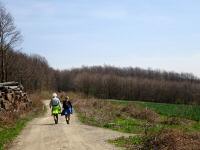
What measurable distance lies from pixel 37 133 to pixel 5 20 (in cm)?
3087

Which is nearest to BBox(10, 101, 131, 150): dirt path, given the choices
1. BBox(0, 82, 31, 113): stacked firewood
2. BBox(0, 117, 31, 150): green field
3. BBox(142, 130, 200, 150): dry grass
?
BBox(0, 117, 31, 150): green field

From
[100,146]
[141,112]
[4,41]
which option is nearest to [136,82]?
[4,41]

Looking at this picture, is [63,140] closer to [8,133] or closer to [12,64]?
[8,133]

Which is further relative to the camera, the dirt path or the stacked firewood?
the stacked firewood

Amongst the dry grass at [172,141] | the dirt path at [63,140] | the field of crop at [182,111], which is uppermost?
the dry grass at [172,141]

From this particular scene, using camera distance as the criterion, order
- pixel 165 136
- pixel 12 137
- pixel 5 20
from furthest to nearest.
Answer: pixel 5 20, pixel 12 137, pixel 165 136

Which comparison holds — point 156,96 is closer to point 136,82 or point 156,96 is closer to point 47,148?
point 136,82

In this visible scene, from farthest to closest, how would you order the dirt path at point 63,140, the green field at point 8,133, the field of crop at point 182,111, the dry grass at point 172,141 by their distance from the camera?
the field of crop at point 182,111, the green field at point 8,133, the dirt path at point 63,140, the dry grass at point 172,141

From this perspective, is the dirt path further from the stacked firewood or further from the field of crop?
the field of crop

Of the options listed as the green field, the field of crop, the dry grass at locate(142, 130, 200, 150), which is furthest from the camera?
the field of crop

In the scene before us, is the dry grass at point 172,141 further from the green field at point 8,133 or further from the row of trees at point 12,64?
the row of trees at point 12,64

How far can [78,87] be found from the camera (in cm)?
13925

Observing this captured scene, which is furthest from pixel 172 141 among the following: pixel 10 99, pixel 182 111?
pixel 182 111

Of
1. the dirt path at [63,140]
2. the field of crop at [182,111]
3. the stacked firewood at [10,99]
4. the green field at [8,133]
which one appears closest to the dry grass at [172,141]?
the dirt path at [63,140]
